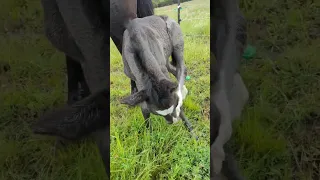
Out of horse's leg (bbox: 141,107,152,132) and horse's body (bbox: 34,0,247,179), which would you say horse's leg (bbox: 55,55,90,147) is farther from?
horse's leg (bbox: 141,107,152,132)

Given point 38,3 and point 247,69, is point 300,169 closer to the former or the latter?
point 247,69

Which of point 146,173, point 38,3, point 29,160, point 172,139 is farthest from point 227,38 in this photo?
point 29,160

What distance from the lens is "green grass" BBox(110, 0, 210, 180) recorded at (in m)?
1.18

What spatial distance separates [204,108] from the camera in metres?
1.21

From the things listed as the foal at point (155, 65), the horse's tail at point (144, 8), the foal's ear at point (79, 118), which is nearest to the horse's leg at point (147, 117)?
the foal at point (155, 65)

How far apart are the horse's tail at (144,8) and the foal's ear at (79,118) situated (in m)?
0.23

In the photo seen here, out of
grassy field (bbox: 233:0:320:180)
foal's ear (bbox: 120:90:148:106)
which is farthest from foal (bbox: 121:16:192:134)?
grassy field (bbox: 233:0:320:180)

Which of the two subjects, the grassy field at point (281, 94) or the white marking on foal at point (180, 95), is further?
the grassy field at point (281, 94)

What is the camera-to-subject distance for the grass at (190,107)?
1188mm

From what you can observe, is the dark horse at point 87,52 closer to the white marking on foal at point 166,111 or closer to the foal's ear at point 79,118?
the foal's ear at point 79,118

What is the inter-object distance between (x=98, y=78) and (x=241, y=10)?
1.53 feet

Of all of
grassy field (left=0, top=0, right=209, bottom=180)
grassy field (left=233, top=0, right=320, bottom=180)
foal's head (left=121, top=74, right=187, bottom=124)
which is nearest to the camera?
foal's head (left=121, top=74, right=187, bottom=124)

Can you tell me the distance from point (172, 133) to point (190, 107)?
3.4 inches

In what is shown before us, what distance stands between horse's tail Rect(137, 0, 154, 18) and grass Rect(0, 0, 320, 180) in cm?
3
